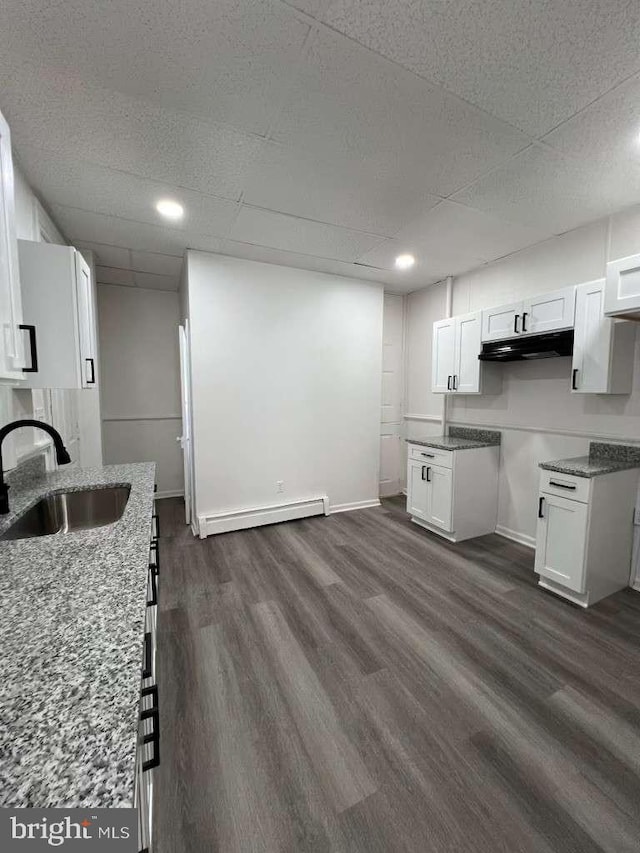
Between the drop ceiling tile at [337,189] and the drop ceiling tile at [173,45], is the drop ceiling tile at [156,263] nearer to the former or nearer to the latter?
the drop ceiling tile at [337,189]

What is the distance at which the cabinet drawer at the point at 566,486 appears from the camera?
2.34m

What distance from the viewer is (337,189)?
229cm

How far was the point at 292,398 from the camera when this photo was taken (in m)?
3.86

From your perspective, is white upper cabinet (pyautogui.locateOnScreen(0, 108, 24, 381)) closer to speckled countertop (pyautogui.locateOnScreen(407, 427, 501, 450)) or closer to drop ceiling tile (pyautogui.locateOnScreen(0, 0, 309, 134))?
drop ceiling tile (pyautogui.locateOnScreen(0, 0, 309, 134))

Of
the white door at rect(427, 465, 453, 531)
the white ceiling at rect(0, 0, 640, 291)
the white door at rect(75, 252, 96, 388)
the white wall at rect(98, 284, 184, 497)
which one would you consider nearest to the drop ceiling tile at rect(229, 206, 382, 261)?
the white ceiling at rect(0, 0, 640, 291)

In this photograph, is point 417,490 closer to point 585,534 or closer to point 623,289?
point 585,534

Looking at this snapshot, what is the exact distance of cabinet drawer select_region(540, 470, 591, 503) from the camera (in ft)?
7.67

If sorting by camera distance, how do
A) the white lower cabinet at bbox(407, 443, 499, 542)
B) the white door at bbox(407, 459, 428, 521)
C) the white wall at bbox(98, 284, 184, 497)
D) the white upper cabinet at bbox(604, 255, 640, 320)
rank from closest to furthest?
1. the white upper cabinet at bbox(604, 255, 640, 320)
2. the white lower cabinet at bbox(407, 443, 499, 542)
3. the white door at bbox(407, 459, 428, 521)
4. the white wall at bbox(98, 284, 184, 497)

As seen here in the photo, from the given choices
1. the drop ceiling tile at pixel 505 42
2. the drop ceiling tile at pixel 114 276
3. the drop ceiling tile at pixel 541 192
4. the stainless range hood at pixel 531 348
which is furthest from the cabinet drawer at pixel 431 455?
the drop ceiling tile at pixel 114 276

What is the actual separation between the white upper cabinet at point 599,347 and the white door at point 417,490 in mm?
1564

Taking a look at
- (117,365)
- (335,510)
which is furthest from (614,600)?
(117,365)

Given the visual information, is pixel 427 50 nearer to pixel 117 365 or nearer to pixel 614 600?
pixel 614 600

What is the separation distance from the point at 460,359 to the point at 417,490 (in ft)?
4.71

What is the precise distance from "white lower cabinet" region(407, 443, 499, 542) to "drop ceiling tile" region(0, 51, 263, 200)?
112 inches
